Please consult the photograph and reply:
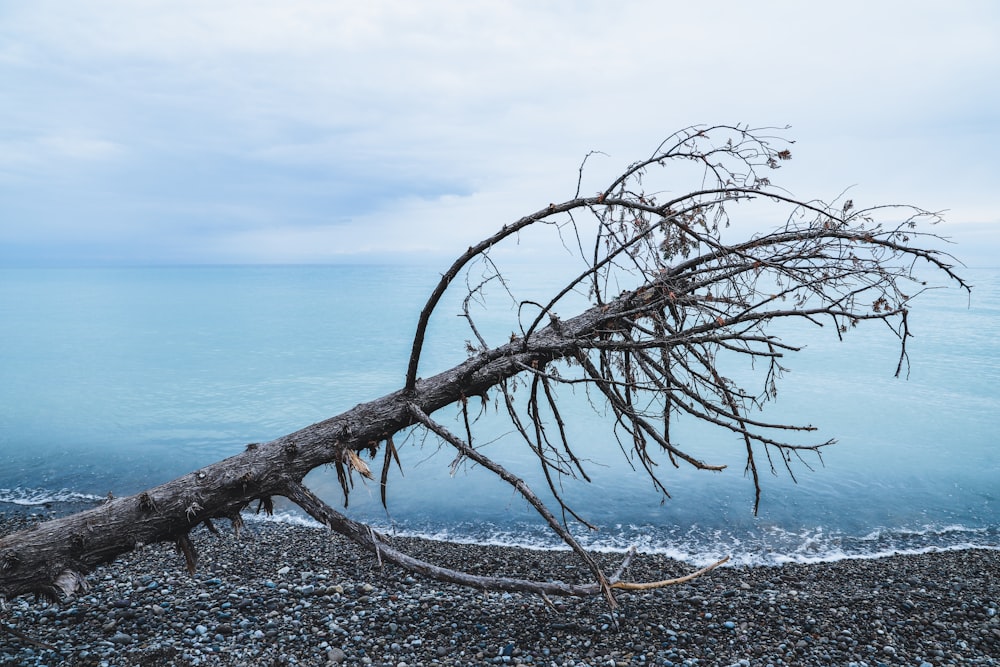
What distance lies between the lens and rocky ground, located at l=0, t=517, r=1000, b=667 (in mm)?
5426

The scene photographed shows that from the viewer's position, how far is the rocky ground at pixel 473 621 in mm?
→ 5426

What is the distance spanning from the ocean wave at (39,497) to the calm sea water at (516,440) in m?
0.07

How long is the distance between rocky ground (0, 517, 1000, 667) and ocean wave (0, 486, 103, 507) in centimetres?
477

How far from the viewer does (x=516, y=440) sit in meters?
18.7

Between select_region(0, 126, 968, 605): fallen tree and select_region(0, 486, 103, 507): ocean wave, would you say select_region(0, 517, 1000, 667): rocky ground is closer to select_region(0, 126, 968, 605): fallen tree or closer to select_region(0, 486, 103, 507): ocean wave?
select_region(0, 126, 968, 605): fallen tree

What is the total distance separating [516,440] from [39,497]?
11461mm

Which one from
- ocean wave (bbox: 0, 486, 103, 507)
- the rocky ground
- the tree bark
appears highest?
the tree bark

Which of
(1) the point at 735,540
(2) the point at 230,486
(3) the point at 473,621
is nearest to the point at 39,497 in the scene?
(2) the point at 230,486

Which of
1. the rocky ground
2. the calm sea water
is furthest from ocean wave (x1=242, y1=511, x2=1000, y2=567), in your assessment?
the rocky ground

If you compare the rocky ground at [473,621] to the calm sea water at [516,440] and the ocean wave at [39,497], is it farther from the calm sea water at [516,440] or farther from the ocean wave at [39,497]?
the ocean wave at [39,497]

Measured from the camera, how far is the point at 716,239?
518 cm

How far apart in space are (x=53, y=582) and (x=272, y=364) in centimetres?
2831

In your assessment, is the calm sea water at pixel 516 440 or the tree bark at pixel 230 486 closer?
the tree bark at pixel 230 486

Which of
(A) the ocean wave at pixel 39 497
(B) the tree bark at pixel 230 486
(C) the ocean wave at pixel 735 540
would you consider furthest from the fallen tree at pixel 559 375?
(A) the ocean wave at pixel 39 497
